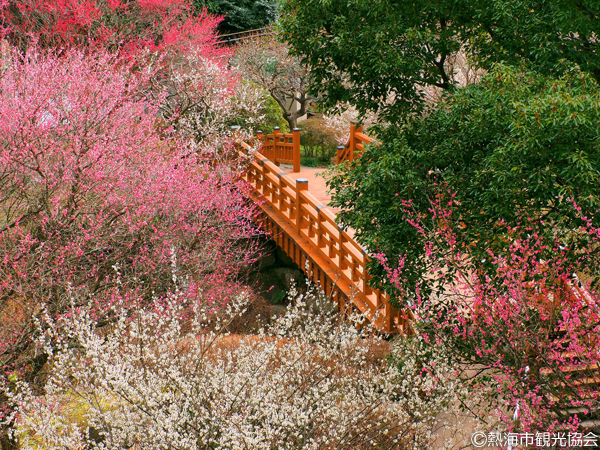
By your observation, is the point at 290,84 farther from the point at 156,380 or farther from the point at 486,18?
the point at 156,380

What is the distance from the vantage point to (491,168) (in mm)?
5086

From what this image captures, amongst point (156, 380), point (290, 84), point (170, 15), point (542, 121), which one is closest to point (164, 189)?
point (156, 380)

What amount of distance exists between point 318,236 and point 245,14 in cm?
1657

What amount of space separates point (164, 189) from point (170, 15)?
965cm

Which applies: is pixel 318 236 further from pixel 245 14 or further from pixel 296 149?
pixel 245 14

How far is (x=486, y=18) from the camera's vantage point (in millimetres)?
6539

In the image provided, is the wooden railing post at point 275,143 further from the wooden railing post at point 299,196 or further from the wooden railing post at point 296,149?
the wooden railing post at point 299,196

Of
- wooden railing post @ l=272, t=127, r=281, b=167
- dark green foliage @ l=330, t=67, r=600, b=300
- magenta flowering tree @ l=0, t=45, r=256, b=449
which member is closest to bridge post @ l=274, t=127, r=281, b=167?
wooden railing post @ l=272, t=127, r=281, b=167

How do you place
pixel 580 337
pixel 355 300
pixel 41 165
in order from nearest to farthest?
pixel 580 337 → pixel 41 165 → pixel 355 300

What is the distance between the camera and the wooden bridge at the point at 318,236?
8391 millimetres

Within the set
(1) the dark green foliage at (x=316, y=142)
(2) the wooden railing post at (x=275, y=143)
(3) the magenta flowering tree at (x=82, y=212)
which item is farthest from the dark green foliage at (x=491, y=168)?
(1) the dark green foliage at (x=316, y=142)

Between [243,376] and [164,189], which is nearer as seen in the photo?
[243,376]

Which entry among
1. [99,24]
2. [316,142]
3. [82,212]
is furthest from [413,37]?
[316,142]

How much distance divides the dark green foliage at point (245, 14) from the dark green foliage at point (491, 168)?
19042 mm
